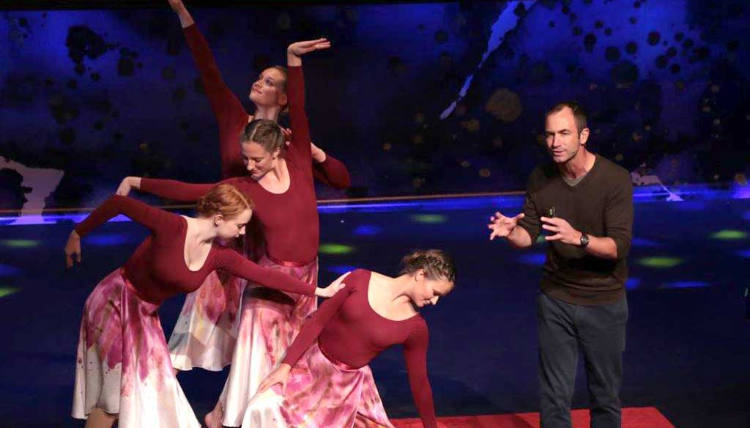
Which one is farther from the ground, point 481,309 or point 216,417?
point 216,417

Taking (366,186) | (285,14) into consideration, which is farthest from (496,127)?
(285,14)

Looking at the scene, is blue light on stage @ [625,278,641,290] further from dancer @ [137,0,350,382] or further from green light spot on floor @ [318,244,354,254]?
dancer @ [137,0,350,382]

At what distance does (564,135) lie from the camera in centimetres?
375

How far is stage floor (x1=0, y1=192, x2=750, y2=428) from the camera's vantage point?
16.0 ft

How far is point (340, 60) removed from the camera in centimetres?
934

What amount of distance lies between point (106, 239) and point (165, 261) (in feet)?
15.7

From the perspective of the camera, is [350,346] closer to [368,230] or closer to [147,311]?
[147,311]

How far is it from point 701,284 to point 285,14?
4.40 metres

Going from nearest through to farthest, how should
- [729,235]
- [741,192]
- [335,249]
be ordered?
[335,249] < [729,235] < [741,192]

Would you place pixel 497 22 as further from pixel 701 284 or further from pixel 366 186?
pixel 701 284

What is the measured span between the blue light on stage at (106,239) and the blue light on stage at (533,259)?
3.05 metres

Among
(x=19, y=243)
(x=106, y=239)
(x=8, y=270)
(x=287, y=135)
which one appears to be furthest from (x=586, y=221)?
(x=19, y=243)

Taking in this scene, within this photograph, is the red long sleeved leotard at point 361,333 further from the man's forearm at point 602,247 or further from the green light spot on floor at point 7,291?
the green light spot on floor at point 7,291

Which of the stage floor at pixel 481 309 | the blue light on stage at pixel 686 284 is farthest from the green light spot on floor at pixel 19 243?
the blue light on stage at pixel 686 284
